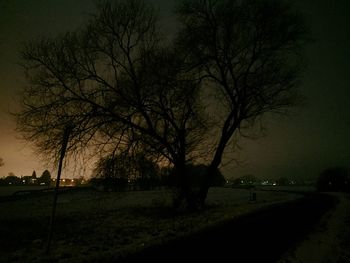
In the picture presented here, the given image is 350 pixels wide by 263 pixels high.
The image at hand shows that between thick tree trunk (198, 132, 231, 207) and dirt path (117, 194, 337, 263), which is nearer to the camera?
dirt path (117, 194, 337, 263)

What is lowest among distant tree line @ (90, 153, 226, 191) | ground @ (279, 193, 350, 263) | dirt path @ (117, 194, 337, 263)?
ground @ (279, 193, 350, 263)

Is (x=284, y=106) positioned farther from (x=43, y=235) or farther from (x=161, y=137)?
(x=43, y=235)

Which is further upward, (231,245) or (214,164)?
(214,164)

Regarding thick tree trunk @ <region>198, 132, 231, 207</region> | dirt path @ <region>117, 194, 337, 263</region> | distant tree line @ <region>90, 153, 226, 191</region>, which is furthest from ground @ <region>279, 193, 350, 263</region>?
distant tree line @ <region>90, 153, 226, 191</region>

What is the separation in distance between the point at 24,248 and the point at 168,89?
32.7 ft

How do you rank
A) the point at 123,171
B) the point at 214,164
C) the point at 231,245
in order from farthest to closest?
the point at 214,164
the point at 123,171
the point at 231,245

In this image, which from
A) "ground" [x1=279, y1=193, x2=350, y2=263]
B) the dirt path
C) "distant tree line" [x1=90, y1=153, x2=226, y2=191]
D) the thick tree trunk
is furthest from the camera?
the thick tree trunk

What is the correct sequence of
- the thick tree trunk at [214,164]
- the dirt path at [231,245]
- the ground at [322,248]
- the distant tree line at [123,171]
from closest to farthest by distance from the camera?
the dirt path at [231,245]
the ground at [322,248]
the distant tree line at [123,171]
the thick tree trunk at [214,164]

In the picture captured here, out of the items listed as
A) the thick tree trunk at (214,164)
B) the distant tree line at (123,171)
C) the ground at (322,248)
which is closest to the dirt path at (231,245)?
the ground at (322,248)

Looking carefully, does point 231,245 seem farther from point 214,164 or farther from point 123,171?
point 214,164

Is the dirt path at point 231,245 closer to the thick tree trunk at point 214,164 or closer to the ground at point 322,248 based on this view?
the ground at point 322,248

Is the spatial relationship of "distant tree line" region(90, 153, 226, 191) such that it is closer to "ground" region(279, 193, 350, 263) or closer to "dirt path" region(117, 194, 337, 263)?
"dirt path" region(117, 194, 337, 263)

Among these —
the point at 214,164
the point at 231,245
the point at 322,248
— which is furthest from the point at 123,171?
the point at 322,248

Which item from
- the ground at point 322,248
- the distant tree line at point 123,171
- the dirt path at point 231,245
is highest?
the distant tree line at point 123,171
